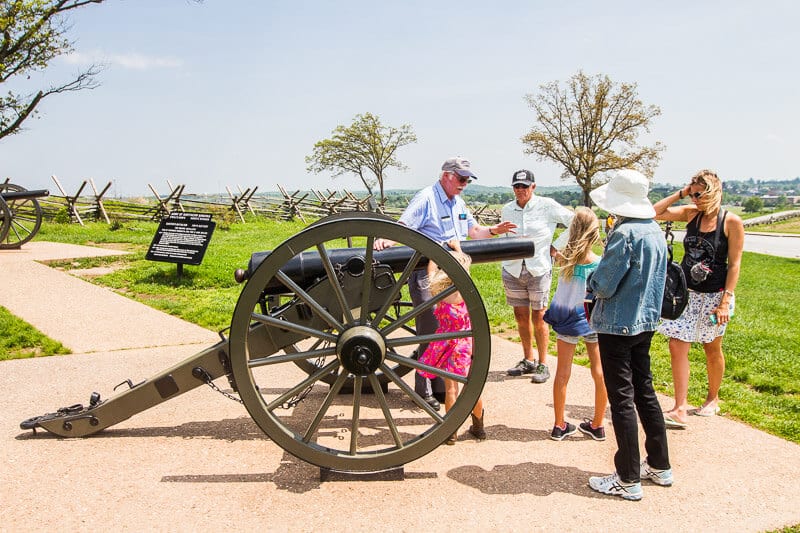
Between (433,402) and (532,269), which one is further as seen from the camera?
(532,269)

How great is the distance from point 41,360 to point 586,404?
5051mm

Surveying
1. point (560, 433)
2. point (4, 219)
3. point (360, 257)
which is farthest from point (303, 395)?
point (4, 219)

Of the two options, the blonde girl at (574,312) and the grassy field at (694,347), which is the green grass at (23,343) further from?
the blonde girl at (574,312)

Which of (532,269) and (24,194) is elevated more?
(24,194)

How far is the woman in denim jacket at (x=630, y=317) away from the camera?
3.12 metres

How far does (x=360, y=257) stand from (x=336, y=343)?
1.77 ft

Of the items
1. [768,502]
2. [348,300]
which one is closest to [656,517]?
[768,502]

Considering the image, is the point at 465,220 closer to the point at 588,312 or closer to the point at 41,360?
the point at 588,312

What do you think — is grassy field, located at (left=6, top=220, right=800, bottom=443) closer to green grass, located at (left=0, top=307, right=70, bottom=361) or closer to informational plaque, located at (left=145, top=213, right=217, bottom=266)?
green grass, located at (left=0, top=307, right=70, bottom=361)

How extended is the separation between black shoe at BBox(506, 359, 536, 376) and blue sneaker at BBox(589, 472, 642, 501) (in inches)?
79.8

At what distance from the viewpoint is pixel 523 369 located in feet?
17.6

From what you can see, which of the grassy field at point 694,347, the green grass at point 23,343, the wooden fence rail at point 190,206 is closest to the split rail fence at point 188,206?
the wooden fence rail at point 190,206

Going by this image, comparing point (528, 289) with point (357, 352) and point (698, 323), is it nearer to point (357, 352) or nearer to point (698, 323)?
point (698, 323)

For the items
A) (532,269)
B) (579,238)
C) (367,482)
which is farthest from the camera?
(532,269)
